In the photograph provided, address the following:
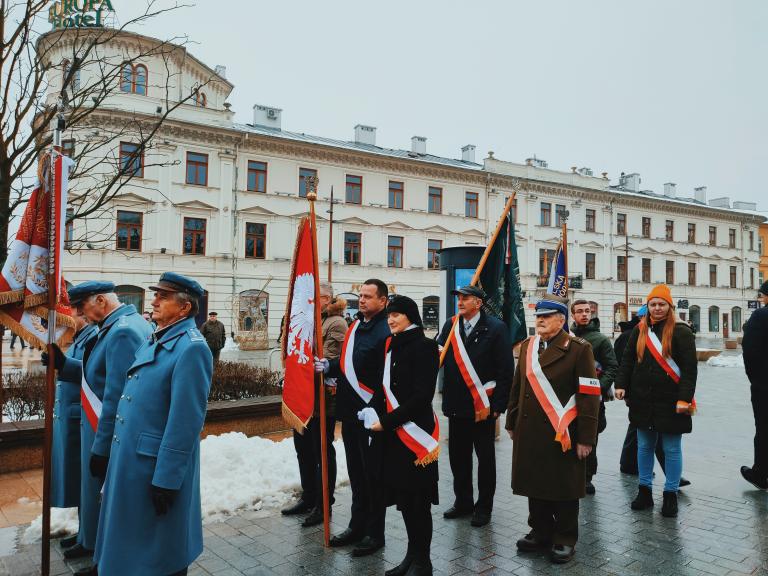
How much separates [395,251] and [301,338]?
3175cm

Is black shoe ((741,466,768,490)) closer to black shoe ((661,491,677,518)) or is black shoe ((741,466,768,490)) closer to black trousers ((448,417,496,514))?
black shoe ((661,491,677,518))

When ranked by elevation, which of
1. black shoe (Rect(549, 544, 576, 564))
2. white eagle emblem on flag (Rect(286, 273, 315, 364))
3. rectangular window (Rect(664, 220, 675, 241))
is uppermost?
rectangular window (Rect(664, 220, 675, 241))

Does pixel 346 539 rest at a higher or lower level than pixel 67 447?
lower

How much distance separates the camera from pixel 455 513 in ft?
17.5

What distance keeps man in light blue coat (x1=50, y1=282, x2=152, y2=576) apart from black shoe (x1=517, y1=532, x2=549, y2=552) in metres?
3.13

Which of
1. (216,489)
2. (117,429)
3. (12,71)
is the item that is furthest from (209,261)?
(117,429)

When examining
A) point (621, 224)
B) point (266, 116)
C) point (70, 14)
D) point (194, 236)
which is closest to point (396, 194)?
point (266, 116)

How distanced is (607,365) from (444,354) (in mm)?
1964

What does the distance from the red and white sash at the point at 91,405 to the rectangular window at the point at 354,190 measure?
104 feet

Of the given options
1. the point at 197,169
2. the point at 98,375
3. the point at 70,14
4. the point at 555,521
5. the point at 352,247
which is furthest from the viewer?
the point at 352,247

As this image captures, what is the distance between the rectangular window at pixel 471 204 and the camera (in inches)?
1537

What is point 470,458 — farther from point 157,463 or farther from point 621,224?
point 621,224

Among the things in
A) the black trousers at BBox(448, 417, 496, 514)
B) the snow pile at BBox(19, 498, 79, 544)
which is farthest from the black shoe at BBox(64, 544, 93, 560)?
the black trousers at BBox(448, 417, 496, 514)

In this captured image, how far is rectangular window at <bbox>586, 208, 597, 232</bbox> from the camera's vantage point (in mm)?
44094
